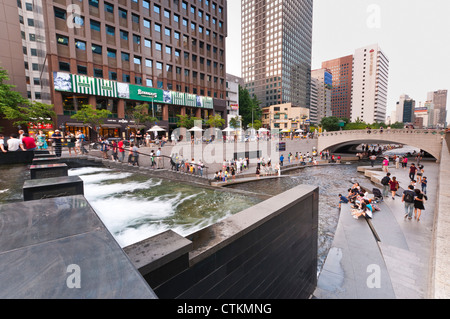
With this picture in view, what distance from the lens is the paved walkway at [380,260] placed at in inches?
247

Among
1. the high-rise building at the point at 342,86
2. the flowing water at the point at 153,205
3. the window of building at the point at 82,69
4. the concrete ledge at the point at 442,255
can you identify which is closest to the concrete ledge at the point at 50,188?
the flowing water at the point at 153,205

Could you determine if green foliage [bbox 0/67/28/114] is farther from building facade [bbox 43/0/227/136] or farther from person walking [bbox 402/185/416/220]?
person walking [bbox 402/185/416/220]

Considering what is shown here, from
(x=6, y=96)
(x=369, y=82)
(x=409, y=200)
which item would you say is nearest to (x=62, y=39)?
(x=6, y=96)

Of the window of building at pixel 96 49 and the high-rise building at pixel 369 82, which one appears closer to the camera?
the window of building at pixel 96 49

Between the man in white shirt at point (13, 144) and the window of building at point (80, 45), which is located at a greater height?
the window of building at point (80, 45)

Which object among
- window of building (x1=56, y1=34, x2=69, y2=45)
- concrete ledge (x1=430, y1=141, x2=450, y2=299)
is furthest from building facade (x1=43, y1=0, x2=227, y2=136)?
concrete ledge (x1=430, y1=141, x2=450, y2=299)

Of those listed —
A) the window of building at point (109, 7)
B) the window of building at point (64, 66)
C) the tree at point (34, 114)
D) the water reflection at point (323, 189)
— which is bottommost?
the water reflection at point (323, 189)

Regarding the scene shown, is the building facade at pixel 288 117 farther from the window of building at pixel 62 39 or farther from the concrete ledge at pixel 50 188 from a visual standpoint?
the concrete ledge at pixel 50 188

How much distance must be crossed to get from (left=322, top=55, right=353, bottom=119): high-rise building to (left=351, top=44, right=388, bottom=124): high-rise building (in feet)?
38.7

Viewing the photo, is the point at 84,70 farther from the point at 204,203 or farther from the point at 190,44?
the point at 204,203

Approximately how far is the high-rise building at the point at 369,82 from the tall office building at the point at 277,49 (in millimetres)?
46862

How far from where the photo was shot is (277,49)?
109 meters

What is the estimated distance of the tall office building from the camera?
10925 centimetres
